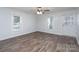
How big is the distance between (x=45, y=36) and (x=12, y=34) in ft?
2.03

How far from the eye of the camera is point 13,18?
174 cm

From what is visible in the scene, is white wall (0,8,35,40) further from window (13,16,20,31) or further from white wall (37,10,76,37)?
white wall (37,10,76,37)

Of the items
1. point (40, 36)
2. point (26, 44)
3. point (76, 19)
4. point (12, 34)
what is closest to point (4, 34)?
point (12, 34)

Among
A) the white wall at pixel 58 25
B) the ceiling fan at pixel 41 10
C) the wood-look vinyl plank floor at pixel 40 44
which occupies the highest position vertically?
the ceiling fan at pixel 41 10

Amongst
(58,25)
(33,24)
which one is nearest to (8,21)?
(33,24)

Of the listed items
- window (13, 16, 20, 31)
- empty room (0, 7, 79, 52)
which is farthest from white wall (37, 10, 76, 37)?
window (13, 16, 20, 31)

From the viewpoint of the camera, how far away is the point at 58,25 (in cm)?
179

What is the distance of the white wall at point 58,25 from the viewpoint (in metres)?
1.71

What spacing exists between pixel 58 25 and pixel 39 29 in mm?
370

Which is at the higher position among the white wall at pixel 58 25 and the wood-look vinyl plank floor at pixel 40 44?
the white wall at pixel 58 25

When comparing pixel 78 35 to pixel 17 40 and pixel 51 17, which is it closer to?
pixel 51 17

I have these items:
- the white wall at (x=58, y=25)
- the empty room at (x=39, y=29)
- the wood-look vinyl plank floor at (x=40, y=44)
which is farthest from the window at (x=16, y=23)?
the white wall at (x=58, y=25)

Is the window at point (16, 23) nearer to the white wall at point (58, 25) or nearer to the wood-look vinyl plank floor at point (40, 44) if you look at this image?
the wood-look vinyl plank floor at point (40, 44)

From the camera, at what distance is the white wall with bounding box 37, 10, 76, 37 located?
1707mm
